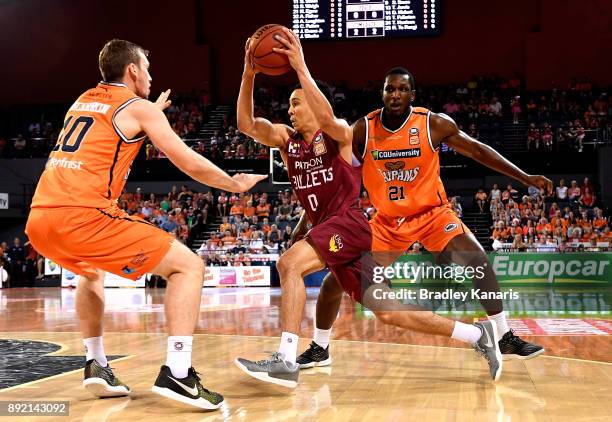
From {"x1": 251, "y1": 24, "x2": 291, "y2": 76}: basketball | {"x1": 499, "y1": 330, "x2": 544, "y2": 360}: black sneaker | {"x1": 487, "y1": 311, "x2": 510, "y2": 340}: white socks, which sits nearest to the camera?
{"x1": 251, "y1": 24, "x2": 291, "y2": 76}: basketball

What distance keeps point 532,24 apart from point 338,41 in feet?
21.1

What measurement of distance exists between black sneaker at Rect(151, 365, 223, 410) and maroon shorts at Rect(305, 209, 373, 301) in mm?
1165

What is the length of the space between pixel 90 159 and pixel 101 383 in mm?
1235

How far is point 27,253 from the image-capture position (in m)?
19.6

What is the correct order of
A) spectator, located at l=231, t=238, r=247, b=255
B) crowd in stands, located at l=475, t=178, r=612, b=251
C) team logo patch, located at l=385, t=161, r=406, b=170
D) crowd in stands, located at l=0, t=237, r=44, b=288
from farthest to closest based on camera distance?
crowd in stands, located at l=0, t=237, r=44, b=288 → spectator, located at l=231, t=238, r=247, b=255 → crowd in stands, located at l=475, t=178, r=612, b=251 → team logo patch, located at l=385, t=161, r=406, b=170

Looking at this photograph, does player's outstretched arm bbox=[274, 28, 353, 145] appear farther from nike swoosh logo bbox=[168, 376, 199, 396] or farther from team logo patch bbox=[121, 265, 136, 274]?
nike swoosh logo bbox=[168, 376, 199, 396]

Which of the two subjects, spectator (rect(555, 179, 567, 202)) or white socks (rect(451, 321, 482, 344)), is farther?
spectator (rect(555, 179, 567, 202))

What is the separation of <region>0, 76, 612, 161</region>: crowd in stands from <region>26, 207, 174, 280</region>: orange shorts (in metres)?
16.7

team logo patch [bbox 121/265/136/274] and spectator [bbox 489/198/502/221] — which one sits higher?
spectator [bbox 489/198/502/221]

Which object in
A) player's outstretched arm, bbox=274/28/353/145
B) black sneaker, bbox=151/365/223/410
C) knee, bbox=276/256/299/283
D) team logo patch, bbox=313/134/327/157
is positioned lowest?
black sneaker, bbox=151/365/223/410

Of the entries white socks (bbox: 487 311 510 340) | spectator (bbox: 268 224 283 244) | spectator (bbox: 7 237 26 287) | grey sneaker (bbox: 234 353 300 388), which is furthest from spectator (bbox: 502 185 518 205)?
grey sneaker (bbox: 234 353 300 388)

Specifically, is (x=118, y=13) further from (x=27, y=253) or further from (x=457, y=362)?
(x=457, y=362)

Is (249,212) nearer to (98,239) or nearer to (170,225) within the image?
(170,225)

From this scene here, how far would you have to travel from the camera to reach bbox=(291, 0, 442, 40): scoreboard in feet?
70.4
